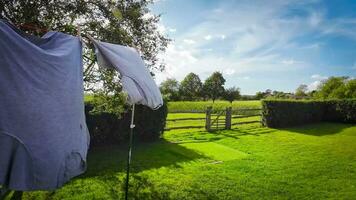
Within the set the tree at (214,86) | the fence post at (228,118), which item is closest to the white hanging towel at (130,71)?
the fence post at (228,118)

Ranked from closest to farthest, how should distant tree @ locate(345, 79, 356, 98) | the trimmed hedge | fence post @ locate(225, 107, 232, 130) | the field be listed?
the field → fence post @ locate(225, 107, 232, 130) → the trimmed hedge → distant tree @ locate(345, 79, 356, 98)

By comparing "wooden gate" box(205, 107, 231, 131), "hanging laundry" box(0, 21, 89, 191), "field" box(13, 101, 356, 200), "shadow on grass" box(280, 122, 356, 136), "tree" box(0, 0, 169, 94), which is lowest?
"field" box(13, 101, 356, 200)

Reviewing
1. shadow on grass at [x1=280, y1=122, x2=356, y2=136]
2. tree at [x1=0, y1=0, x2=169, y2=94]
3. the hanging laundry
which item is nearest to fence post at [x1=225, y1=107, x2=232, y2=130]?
shadow on grass at [x1=280, y1=122, x2=356, y2=136]

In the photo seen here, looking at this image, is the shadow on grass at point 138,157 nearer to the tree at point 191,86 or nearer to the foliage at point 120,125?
the foliage at point 120,125

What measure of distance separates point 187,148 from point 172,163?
2.97m

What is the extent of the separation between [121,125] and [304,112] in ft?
55.6

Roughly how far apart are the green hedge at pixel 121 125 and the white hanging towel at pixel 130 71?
6.29 m

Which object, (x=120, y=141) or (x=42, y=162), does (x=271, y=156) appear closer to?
(x=120, y=141)

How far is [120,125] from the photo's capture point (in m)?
12.4

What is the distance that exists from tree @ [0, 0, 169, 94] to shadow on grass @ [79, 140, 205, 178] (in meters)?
2.35

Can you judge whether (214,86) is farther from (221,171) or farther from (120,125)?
(221,171)

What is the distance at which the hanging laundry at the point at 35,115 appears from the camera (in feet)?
9.26

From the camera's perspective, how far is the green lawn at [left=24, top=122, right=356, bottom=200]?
22.7 ft

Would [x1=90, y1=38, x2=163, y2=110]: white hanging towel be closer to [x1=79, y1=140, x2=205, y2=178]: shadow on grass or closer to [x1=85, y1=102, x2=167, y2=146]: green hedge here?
[x1=79, y1=140, x2=205, y2=178]: shadow on grass
